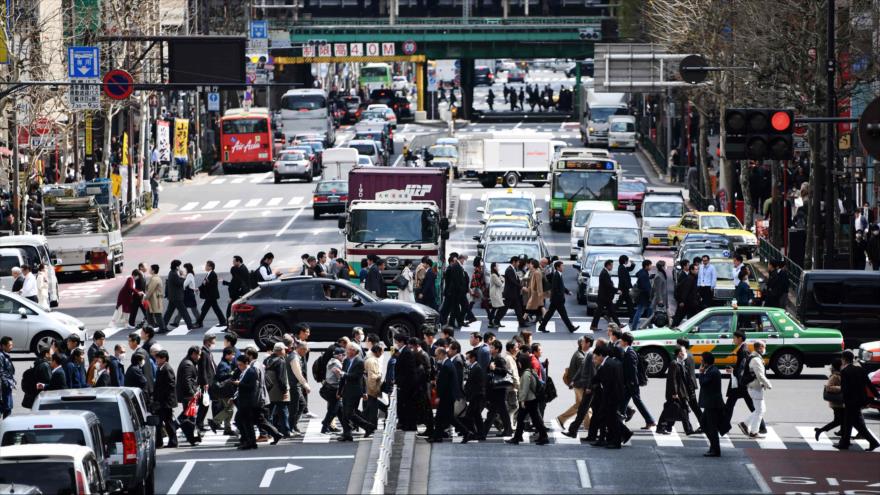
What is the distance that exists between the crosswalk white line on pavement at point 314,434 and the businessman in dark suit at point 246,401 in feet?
3.27

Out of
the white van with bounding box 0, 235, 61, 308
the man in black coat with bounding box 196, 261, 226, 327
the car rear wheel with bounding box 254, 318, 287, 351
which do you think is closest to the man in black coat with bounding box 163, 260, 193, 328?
the man in black coat with bounding box 196, 261, 226, 327

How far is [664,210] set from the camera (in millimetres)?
54625

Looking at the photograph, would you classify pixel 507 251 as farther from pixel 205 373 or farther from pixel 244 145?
pixel 244 145

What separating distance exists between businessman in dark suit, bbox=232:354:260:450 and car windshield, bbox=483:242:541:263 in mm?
19297

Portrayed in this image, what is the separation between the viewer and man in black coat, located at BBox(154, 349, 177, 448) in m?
23.2

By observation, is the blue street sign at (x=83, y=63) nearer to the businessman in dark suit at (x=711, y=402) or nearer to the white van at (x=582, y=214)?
the white van at (x=582, y=214)

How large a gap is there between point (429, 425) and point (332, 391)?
1.44 m

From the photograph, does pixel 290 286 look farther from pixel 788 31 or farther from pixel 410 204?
pixel 788 31

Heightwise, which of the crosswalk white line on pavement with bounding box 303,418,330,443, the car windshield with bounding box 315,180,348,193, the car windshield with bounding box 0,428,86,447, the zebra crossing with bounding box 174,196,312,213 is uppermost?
the car windshield with bounding box 315,180,348,193

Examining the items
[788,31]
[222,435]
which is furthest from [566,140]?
[222,435]

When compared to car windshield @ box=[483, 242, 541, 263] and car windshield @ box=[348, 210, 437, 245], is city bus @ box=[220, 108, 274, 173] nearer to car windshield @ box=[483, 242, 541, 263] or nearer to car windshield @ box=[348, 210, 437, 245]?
car windshield @ box=[483, 242, 541, 263]

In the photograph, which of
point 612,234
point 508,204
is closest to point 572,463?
point 612,234

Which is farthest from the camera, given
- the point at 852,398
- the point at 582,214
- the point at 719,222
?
the point at 582,214

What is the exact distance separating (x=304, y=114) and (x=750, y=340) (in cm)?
6968
